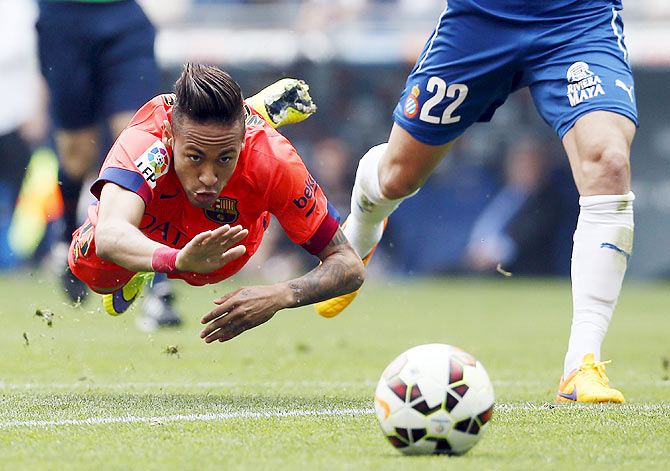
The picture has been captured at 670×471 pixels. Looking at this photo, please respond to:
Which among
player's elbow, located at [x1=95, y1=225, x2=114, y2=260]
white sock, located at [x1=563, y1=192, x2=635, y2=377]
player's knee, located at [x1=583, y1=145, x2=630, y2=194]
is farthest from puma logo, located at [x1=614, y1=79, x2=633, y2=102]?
player's elbow, located at [x1=95, y1=225, x2=114, y2=260]

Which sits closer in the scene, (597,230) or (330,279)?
(330,279)

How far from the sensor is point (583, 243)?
488 cm

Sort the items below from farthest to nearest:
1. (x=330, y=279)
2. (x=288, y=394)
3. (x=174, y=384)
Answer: (x=174, y=384) < (x=288, y=394) < (x=330, y=279)

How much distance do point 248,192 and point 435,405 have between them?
171cm

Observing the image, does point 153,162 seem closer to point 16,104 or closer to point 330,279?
point 330,279

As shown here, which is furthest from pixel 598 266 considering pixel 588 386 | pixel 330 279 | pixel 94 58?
pixel 94 58

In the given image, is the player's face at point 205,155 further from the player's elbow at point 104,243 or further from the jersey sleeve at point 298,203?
the player's elbow at point 104,243

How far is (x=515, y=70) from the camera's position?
203 inches

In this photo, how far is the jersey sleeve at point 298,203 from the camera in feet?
15.5

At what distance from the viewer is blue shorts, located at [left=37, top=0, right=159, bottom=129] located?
Answer: 23.9 ft

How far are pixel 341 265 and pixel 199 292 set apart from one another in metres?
8.50

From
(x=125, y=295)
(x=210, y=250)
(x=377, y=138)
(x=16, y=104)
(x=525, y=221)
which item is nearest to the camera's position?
(x=210, y=250)

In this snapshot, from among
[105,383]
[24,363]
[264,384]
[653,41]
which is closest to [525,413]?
[264,384]

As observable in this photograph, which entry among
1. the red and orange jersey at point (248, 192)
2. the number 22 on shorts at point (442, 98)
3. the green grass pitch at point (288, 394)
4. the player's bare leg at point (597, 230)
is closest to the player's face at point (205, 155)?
the red and orange jersey at point (248, 192)
